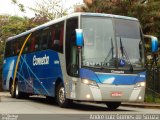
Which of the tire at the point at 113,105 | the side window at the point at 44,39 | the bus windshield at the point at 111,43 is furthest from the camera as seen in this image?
the side window at the point at 44,39

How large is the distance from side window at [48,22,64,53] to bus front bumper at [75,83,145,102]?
2531 mm

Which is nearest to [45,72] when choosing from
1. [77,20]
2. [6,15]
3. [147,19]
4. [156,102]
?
[77,20]

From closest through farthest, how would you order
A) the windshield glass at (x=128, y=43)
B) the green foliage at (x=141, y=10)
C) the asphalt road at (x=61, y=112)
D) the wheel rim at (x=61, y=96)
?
the asphalt road at (x=61, y=112) → the windshield glass at (x=128, y=43) → the wheel rim at (x=61, y=96) → the green foliage at (x=141, y=10)

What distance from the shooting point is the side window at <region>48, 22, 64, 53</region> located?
63.5 ft

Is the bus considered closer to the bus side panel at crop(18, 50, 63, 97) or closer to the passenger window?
the bus side panel at crop(18, 50, 63, 97)

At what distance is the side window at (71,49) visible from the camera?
1775cm

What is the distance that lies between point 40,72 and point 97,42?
5.48 metres

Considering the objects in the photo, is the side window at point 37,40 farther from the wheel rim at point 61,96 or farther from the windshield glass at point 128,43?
the windshield glass at point 128,43

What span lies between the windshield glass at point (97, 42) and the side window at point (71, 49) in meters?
0.48

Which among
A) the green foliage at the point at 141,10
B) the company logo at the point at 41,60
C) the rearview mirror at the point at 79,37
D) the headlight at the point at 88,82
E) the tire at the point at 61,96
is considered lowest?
the tire at the point at 61,96

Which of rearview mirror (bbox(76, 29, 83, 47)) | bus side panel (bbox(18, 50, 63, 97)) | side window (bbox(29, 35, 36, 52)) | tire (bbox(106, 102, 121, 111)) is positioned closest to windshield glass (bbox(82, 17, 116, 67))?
rearview mirror (bbox(76, 29, 83, 47))

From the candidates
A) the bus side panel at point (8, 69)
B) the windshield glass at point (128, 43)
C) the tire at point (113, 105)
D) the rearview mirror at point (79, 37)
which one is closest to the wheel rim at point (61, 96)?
the tire at point (113, 105)

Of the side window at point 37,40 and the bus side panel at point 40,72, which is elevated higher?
the side window at point 37,40

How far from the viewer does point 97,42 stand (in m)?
17.5
